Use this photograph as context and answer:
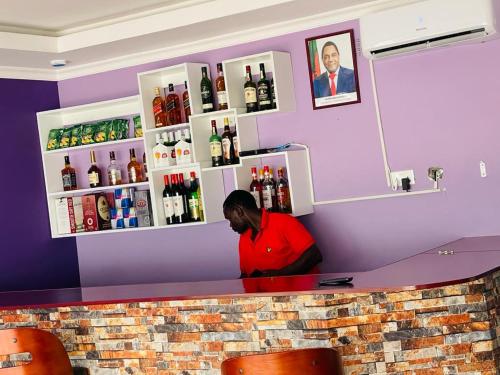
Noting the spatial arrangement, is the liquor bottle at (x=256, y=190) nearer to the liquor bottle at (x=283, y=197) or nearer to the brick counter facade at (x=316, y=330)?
the liquor bottle at (x=283, y=197)

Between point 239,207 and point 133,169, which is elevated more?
point 133,169

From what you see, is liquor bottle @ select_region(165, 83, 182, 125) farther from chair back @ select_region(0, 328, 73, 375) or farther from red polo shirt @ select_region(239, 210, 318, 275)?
chair back @ select_region(0, 328, 73, 375)

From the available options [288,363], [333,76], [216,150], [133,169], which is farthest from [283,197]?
[288,363]

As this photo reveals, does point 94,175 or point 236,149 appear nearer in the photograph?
point 236,149

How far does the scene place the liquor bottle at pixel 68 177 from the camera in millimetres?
6160

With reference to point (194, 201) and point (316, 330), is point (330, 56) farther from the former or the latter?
point (316, 330)

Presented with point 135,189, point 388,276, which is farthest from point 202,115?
point 388,276

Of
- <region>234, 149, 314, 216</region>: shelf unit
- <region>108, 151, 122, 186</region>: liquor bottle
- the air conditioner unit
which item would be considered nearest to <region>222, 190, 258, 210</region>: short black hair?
<region>234, 149, 314, 216</region>: shelf unit

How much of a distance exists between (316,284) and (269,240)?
1310 millimetres

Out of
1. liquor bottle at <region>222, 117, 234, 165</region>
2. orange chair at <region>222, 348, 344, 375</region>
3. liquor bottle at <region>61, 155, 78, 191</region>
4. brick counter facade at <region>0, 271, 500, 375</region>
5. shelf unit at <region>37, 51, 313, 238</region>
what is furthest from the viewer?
liquor bottle at <region>61, 155, 78, 191</region>

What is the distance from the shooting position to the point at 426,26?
4773 millimetres

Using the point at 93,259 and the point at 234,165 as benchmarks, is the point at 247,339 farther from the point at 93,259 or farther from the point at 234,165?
the point at 93,259

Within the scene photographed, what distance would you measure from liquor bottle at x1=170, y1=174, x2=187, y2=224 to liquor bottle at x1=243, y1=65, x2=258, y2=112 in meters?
0.68

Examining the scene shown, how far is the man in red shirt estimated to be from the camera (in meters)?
4.94
